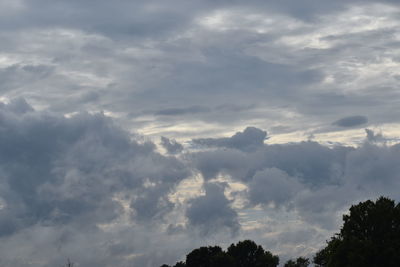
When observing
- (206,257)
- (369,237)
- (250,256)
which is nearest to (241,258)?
(250,256)

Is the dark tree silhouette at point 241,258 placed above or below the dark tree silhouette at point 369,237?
above

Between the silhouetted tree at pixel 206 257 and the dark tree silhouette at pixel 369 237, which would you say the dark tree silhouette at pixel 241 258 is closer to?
the silhouetted tree at pixel 206 257

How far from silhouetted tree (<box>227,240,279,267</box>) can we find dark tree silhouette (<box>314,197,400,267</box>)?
73944 mm

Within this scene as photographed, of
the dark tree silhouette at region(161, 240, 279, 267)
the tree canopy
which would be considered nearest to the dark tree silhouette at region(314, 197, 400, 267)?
the tree canopy

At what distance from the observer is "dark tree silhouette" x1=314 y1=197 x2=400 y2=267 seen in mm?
91250

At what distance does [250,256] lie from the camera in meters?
174

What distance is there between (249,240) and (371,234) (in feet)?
277

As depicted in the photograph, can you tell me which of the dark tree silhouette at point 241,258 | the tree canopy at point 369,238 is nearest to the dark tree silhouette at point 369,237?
the tree canopy at point 369,238

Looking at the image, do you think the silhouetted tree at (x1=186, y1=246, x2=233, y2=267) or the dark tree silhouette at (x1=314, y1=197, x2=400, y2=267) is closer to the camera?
the dark tree silhouette at (x1=314, y1=197, x2=400, y2=267)

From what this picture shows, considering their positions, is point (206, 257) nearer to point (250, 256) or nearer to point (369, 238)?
point (250, 256)

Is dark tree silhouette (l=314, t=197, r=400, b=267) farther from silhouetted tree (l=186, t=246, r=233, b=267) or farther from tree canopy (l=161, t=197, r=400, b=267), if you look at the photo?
silhouetted tree (l=186, t=246, r=233, b=267)

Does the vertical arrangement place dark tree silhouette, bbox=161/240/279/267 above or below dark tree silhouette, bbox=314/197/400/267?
above

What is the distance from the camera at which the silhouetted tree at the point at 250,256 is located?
172m

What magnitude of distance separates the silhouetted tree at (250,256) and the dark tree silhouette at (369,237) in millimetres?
73944
